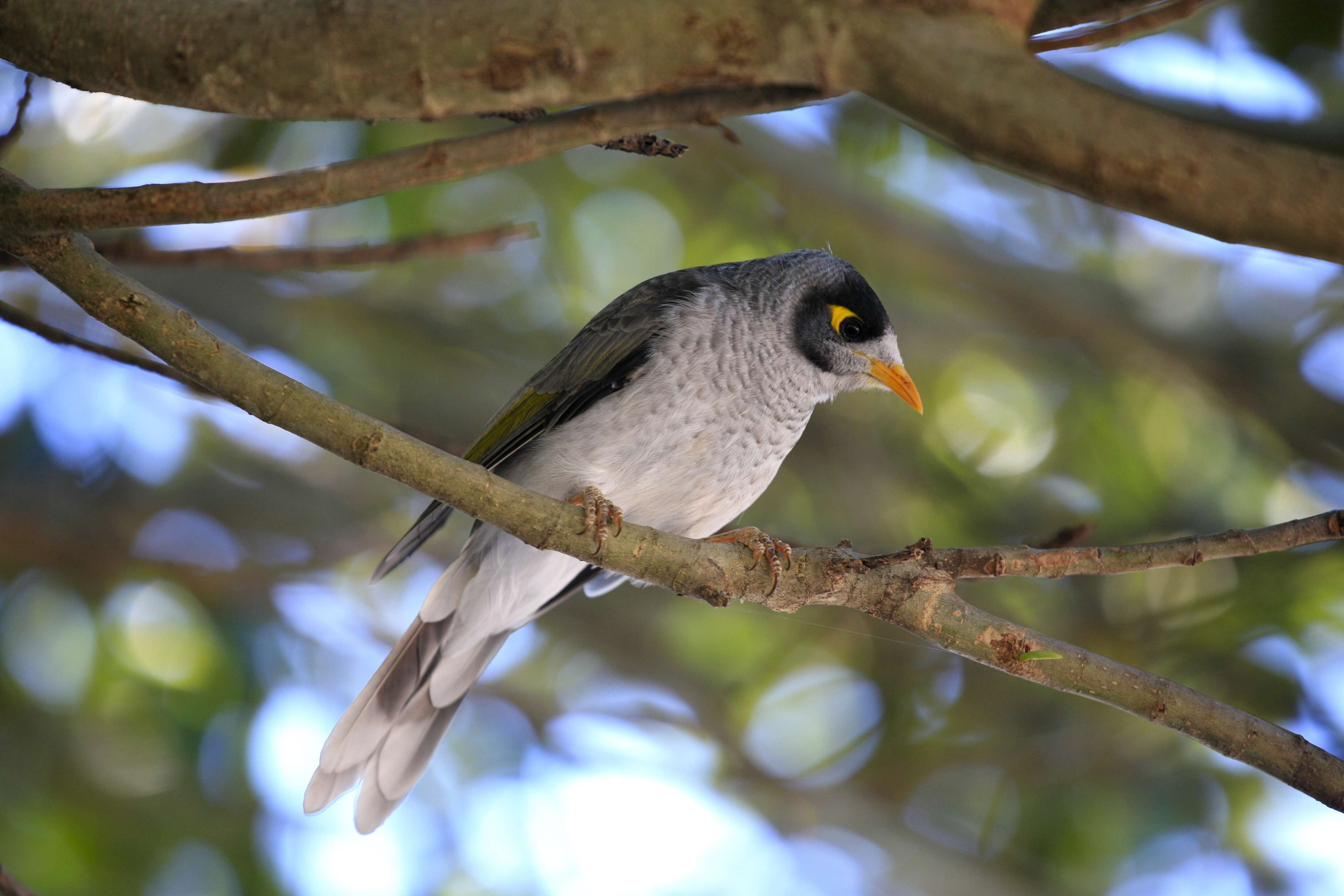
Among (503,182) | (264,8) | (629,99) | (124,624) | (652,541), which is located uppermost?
(264,8)

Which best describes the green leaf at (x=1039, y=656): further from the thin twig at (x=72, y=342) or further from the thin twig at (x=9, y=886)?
the thin twig at (x=9, y=886)

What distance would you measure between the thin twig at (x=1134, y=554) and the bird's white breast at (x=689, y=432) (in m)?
1.11

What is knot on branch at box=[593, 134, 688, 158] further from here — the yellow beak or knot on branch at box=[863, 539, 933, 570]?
the yellow beak

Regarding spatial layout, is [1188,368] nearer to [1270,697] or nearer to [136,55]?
[1270,697]

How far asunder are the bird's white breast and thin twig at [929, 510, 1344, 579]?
1.11 m

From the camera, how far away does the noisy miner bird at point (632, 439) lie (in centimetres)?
344

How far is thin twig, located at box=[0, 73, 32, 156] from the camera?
258cm

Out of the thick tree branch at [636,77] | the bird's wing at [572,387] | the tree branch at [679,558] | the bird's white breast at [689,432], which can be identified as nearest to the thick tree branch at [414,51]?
the thick tree branch at [636,77]

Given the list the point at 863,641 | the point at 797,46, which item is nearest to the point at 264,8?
the point at 797,46

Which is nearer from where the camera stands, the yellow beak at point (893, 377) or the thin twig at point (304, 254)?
the thin twig at point (304, 254)

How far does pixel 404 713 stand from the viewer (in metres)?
3.91

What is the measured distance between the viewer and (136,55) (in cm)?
174

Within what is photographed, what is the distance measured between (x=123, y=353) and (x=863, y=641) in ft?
14.0

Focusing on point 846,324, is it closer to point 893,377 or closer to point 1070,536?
point 893,377
